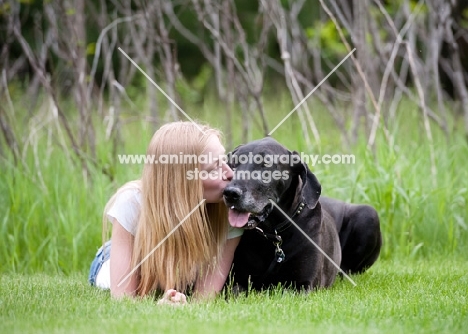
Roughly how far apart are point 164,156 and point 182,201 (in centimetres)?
28

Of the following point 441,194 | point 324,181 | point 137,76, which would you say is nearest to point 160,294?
point 324,181

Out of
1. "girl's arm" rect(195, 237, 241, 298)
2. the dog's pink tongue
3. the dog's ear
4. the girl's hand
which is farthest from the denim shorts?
the dog's ear

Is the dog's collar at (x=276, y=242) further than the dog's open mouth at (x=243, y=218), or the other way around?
the dog's collar at (x=276, y=242)

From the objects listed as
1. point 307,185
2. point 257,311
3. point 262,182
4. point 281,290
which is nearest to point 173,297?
point 257,311

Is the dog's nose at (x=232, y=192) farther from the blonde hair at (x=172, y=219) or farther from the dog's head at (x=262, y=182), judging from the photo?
the blonde hair at (x=172, y=219)

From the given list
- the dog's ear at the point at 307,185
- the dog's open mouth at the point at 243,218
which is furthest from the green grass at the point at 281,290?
the dog's ear at the point at 307,185

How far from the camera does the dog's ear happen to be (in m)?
4.54

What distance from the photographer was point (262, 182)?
172 inches

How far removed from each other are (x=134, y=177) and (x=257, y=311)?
9.13 ft

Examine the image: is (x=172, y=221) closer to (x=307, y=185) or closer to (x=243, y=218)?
(x=243, y=218)

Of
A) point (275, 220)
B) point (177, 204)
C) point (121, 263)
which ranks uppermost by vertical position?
point (177, 204)

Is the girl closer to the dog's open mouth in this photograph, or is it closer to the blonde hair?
the blonde hair

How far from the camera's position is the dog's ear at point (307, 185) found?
4543mm

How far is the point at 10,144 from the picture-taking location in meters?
6.62
